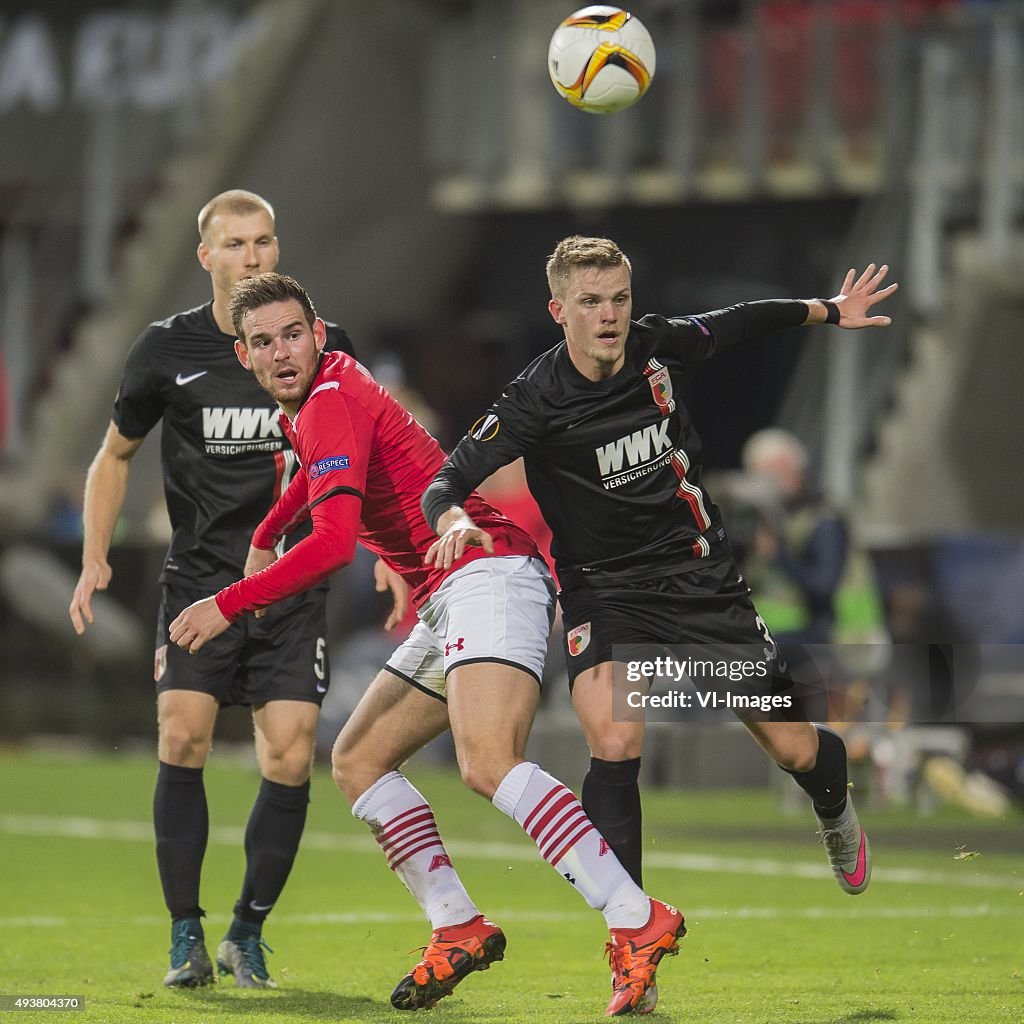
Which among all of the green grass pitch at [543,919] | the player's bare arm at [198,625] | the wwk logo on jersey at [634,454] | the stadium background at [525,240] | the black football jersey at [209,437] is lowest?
the green grass pitch at [543,919]

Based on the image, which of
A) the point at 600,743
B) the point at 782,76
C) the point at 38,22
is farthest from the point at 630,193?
the point at 600,743

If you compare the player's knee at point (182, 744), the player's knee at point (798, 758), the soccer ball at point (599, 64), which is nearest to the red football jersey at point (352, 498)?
the player's knee at point (182, 744)

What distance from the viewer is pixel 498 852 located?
11367mm

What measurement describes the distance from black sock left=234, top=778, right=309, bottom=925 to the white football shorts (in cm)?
89

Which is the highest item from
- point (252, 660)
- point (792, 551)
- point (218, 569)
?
point (792, 551)

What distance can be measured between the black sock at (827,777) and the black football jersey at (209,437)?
189 cm

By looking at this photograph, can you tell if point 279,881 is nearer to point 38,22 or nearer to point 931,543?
point 931,543

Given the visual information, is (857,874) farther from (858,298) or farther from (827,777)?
(858,298)

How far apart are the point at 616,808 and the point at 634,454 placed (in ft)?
3.47

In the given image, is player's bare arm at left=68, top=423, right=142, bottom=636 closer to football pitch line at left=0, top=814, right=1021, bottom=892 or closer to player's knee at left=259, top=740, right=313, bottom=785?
player's knee at left=259, top=740, right=313, bottom=785

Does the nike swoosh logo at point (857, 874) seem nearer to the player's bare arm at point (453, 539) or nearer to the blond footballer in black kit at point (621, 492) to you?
the blond footballer in black kit at point (621, 492)

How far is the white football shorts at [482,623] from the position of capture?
20.5 ft

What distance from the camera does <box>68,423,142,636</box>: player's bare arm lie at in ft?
24.7

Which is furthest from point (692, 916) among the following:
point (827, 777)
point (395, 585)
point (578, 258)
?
point (578, 258)
